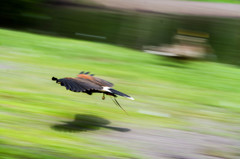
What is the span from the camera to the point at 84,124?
4.65 metres

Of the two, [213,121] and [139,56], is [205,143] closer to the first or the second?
[213,121]

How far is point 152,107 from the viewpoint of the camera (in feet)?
18.5

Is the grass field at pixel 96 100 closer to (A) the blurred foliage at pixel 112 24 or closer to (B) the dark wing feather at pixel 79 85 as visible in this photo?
(B) the dark wing feather at pixel 79 85

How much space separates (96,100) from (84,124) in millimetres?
1016

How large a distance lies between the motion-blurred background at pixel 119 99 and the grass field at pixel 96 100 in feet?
0.04

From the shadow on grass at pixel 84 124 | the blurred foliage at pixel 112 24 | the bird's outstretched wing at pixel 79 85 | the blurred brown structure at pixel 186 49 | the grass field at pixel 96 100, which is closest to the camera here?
the bird's outstretched wing at pixel 79 85

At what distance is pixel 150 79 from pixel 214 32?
8.98 m

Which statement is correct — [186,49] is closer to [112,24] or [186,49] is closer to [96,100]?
[96,100]

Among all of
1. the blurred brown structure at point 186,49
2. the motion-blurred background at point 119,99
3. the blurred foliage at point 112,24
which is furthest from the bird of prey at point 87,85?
the blurred foliage at point 112,24

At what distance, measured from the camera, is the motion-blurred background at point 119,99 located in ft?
13.7

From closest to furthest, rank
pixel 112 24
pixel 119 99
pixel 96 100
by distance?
pixel 96 100
pixel 119 99
pixel 112 24

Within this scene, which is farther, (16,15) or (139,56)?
(16,15)

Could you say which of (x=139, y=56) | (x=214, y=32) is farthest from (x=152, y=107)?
(x=214, y=32)

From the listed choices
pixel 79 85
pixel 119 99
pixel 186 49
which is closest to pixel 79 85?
pixel 79 85
